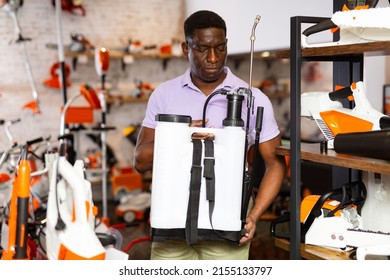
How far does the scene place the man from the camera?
2.07 m

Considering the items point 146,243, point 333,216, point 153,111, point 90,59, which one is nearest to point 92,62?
point 90,59

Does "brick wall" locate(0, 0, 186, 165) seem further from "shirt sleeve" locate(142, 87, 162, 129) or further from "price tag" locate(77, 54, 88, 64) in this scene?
→ "shirt sleeve" locate(142, 87, 162, 129)

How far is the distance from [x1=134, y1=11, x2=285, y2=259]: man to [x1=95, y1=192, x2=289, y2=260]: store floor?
6.02ft

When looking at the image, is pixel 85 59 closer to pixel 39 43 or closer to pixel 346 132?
pixel 39 43

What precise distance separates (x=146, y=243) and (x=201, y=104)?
288cm

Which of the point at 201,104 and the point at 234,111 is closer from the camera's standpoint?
the point at 234,111

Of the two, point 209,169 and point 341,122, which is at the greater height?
point 341,122

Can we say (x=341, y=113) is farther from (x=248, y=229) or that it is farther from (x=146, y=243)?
(x=146, y=243)

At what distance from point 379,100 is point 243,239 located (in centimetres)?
253

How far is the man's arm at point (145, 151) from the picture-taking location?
214 centimetres

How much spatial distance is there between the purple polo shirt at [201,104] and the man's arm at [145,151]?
37mm

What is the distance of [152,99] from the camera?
2.24 metres

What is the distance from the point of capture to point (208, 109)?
7.05 ft

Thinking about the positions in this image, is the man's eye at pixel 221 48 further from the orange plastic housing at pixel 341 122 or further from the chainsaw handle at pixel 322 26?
the orange plastic housing at pixel 341 122
